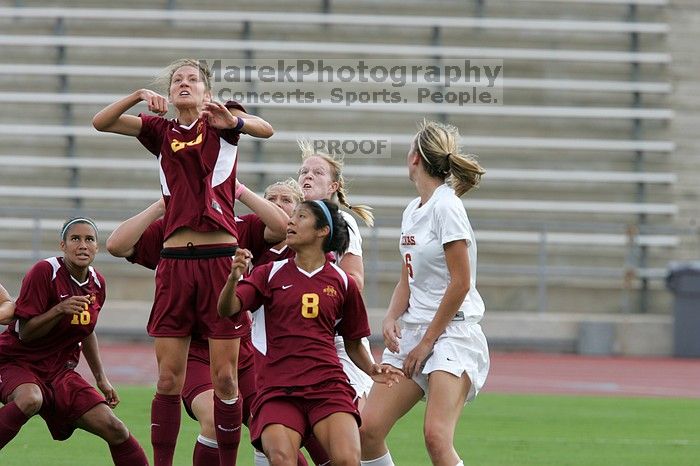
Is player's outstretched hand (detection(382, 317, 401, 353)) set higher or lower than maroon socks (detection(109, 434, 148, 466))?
higher

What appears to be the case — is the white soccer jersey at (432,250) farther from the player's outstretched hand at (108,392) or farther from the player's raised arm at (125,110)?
the player's outstretched hand at (108,392)

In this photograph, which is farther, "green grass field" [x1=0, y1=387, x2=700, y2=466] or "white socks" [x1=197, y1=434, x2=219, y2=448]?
"green grass field" [x1=0, y1=387, x2=700, y2=466]

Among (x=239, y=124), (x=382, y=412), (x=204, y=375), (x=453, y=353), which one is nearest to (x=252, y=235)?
(x=204, y=375)

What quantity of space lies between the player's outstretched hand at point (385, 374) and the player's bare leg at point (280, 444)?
516mm

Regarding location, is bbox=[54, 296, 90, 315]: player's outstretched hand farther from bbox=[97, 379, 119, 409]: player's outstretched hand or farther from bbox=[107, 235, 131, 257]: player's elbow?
bbox=[97, 379, 119, 409]: player's outstretched hand

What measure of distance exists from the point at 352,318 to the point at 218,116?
1183 millimetres

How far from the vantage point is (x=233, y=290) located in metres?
5.40

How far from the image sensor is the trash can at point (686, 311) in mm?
Result: 16938

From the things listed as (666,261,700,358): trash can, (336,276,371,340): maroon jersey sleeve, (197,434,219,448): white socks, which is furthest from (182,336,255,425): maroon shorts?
(666,261,700,358): trash can

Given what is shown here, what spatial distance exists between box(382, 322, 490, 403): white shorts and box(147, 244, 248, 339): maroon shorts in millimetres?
832

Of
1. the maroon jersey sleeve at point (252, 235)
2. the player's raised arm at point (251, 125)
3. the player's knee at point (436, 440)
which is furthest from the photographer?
the maroon jersey sleeve at point (252, 235)

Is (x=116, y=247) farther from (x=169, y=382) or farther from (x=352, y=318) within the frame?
(x=352, y=318)

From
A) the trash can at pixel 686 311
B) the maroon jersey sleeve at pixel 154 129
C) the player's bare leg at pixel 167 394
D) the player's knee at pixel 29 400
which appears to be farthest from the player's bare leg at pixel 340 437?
the trash can at pixel 686 311

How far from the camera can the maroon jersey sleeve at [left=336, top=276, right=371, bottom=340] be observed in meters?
5.70
